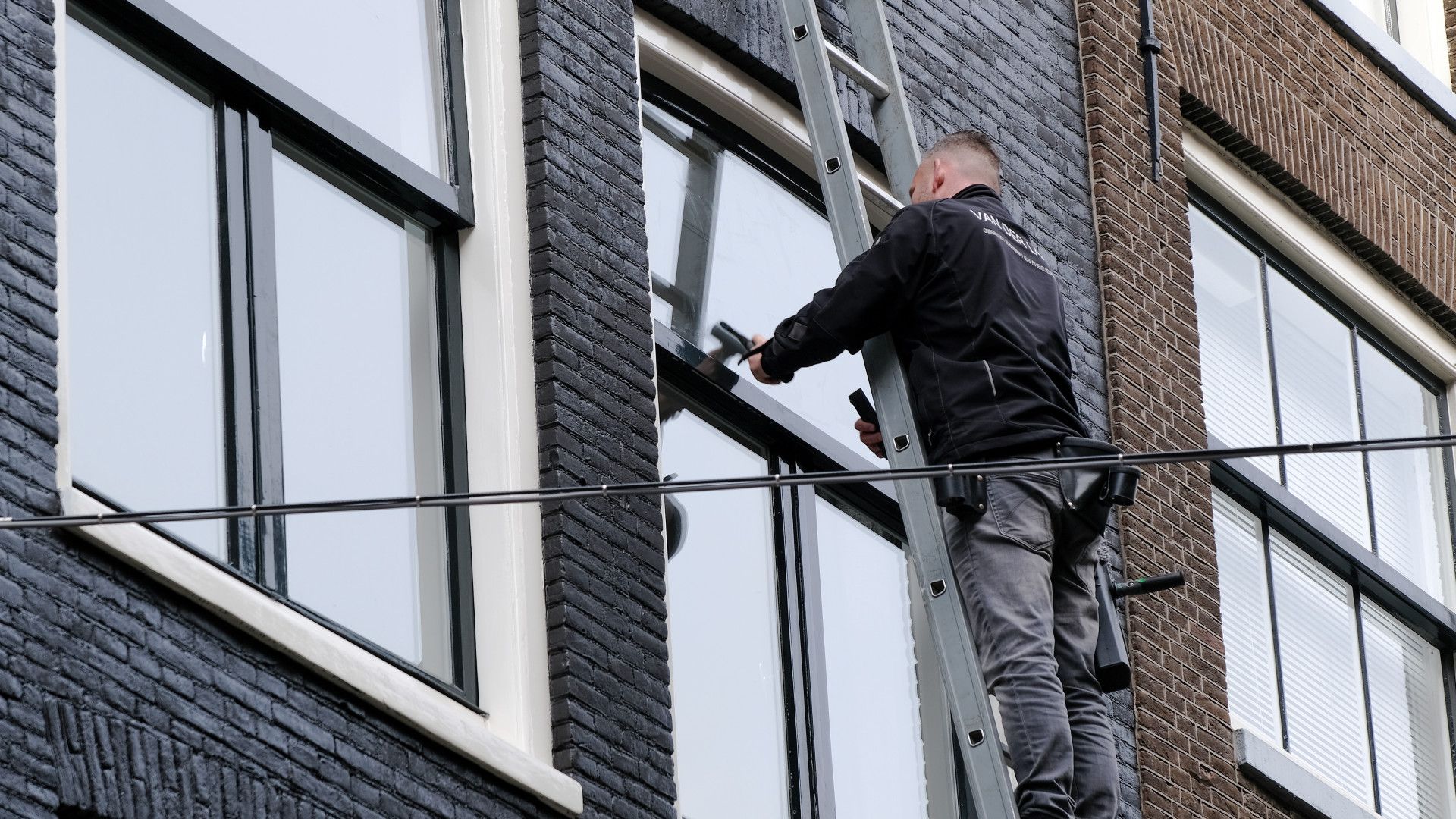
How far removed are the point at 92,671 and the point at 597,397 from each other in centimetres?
234

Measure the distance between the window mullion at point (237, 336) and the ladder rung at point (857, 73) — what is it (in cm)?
179

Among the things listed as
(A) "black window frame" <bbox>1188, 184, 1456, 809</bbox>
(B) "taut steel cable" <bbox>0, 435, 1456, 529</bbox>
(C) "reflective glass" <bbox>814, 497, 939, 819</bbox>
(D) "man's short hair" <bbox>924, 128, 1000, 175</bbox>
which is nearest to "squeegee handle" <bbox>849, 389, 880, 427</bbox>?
(D) "man's short hair" <bbox>924, 128, 1000, 175</bbox>

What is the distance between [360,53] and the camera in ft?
29.7

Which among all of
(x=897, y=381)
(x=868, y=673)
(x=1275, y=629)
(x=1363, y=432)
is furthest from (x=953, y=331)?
(x=1363, y=432)

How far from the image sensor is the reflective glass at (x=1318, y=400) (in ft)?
43.6

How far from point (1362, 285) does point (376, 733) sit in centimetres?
717

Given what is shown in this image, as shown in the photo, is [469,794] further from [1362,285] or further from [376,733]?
[1362,285]

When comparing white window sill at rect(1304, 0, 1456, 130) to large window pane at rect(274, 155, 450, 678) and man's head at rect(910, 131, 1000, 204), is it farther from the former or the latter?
large window pane at rect(274, 155, 450, 678)

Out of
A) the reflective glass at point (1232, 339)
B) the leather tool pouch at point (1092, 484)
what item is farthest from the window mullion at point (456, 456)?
the reflective glass at point (1232, 339)

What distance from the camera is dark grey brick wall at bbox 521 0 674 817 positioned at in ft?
28.7

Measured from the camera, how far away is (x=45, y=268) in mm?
7484

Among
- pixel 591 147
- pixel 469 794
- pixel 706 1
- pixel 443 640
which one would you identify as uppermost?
pixel 706 1

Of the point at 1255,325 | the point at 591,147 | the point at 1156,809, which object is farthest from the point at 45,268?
the point at 1255,325

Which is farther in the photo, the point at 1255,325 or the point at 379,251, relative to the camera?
the point at 1255,325
